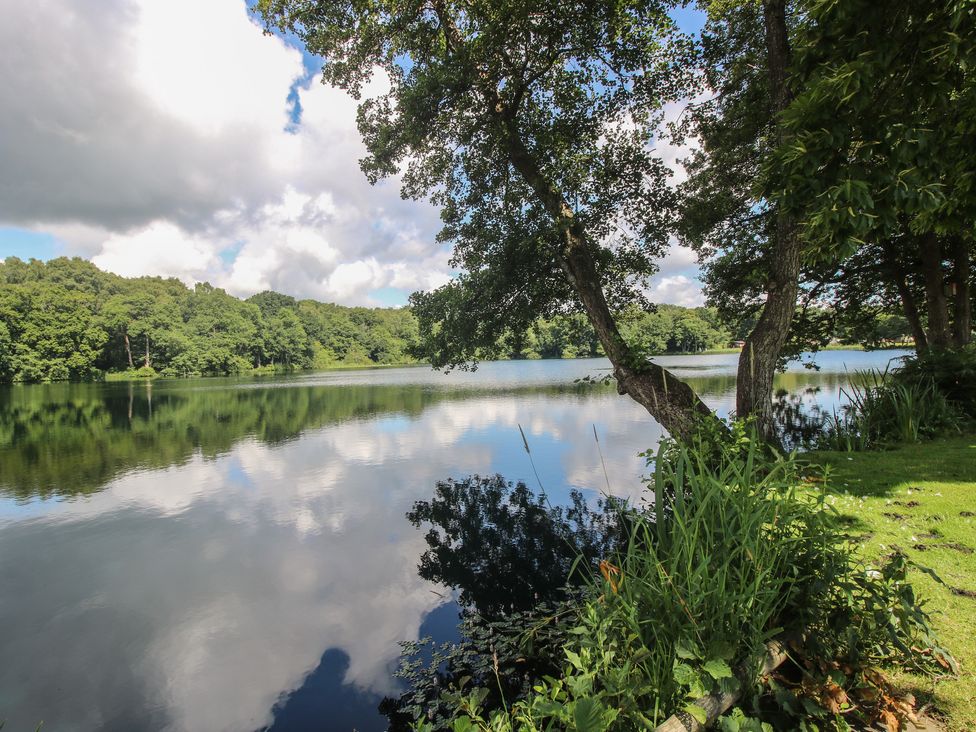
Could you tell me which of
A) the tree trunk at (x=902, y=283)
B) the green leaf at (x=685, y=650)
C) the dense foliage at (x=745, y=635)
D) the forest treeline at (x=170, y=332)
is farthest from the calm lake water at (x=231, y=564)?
the forest treeline at (x=170, y=332)

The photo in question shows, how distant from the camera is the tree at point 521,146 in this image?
24.0 ft

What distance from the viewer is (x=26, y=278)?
8506cm

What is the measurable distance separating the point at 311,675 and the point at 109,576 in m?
3.82

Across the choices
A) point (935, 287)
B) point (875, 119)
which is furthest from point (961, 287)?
point (875, 119)

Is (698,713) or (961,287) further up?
(961,287)

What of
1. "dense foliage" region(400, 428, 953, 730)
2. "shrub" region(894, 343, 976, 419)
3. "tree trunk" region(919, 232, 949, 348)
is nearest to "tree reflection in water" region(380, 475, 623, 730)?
"dense foliage" region(400, 428, 953, 730)

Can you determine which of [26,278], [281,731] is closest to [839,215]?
[281,731]

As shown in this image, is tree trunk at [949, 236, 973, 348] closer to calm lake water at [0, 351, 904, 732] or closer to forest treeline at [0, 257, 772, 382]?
forest treeline at [0, 257, 772, 382]

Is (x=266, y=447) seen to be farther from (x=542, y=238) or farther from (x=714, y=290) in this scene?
(x=714, y=290)

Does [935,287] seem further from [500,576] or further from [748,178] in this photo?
[500,576]

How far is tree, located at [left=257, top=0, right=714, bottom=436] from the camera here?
7320 millimetres

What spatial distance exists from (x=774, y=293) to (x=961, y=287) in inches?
335

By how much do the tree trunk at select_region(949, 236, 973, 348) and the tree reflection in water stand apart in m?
10.3

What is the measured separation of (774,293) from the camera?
6816 mm
